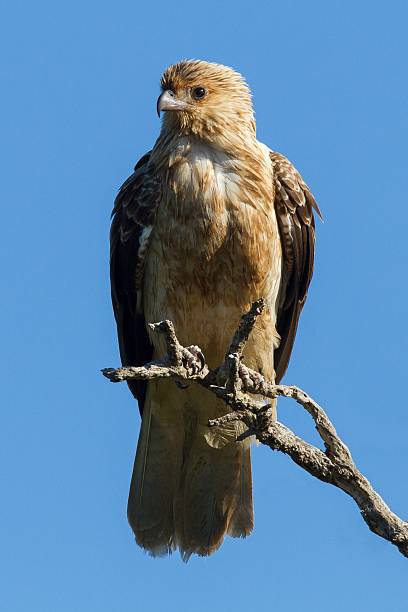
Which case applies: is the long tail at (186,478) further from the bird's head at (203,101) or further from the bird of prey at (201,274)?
the bird's head at (203,101)

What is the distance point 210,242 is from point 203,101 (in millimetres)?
1224

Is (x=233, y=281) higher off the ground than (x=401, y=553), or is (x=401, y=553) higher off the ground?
(x=233, y=281)

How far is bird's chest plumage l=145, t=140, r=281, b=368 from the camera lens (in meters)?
8.20

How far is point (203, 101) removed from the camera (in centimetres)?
873

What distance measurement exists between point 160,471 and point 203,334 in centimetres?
132

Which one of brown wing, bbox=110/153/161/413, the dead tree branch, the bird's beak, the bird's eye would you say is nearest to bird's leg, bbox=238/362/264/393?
the dead tree branch

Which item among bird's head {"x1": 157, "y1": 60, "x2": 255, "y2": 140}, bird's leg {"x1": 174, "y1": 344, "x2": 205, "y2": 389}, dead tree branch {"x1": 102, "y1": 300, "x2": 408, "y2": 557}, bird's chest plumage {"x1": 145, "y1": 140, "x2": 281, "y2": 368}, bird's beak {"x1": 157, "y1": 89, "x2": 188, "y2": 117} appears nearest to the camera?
dead tree branch {"x1": 102, "y1": 300, "x2": 408, "y2": 557}

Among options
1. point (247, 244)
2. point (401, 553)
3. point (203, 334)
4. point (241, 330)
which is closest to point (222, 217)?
point (247, 244)

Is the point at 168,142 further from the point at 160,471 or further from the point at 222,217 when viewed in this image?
the point at 160,471

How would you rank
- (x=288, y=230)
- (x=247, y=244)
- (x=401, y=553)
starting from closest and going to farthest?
1. (x=401, y=553)
2. (x=247, y=244)
3. (x=288, y=230)

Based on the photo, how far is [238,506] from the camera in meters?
9.12

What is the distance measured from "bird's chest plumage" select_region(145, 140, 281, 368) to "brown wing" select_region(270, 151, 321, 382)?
251mm

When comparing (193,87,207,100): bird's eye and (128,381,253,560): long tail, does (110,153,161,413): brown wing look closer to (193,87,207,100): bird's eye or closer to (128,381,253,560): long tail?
(128,381,253,560): long tail

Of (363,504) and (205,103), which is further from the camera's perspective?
(205,103)
